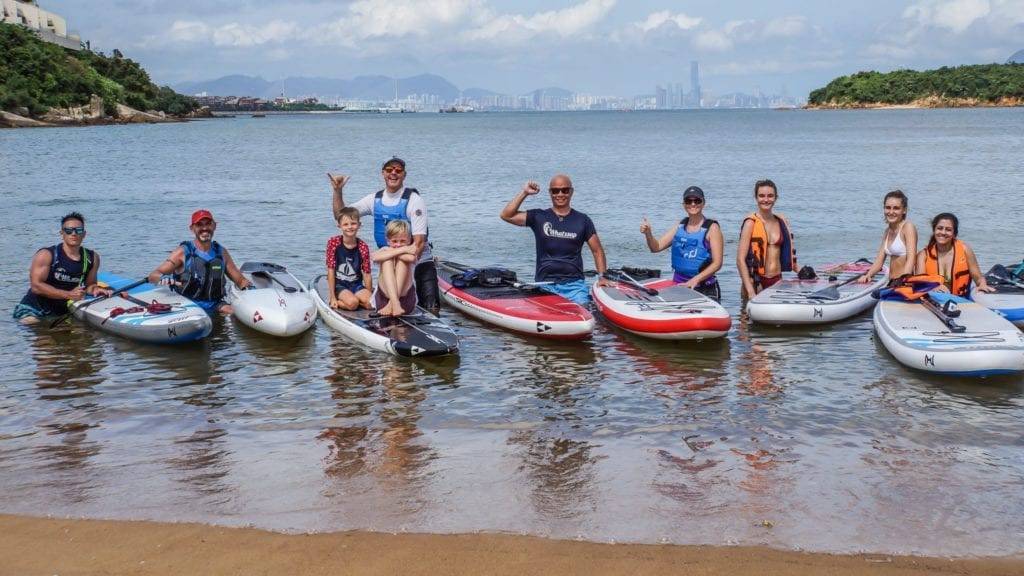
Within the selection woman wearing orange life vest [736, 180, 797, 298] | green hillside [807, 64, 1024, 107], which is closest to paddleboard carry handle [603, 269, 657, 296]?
woman wearing orange life vest [736, 180, 797, 298]

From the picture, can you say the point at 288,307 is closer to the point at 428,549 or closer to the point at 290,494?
the point at 290,494

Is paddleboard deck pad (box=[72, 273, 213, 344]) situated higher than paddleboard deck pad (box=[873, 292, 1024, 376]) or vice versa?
paddleboard deck pad (box=[72, 273, 213, 344])

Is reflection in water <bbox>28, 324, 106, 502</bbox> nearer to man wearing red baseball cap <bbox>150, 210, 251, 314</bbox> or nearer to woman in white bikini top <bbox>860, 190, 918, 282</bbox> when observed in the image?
man wearing red baseball cap <bbox>150, 210, 251, 314</bbox>

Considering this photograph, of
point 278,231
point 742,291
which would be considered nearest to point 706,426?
point 742,291

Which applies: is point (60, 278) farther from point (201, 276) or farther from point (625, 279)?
point (625, 279)

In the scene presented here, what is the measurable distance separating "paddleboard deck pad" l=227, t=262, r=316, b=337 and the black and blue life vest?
1807mm

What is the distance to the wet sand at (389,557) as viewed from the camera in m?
4.88

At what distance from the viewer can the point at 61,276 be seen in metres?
11.2

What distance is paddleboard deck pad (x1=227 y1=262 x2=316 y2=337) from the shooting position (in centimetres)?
1062

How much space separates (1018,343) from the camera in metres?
8.54

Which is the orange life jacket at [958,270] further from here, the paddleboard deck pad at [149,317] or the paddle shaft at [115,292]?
the paddle shaft at [115,292]

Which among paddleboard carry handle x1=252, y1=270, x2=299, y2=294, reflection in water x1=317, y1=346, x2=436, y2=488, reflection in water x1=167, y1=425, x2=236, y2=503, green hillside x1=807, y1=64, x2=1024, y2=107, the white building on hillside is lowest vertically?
reflection in water x1=317, y1=346, x2=436, y2=488

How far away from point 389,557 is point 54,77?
99187 mm

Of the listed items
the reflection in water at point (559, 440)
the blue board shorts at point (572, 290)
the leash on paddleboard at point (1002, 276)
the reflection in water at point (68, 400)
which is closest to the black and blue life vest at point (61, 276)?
the reflection in water at point (68, 400)
